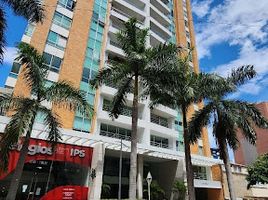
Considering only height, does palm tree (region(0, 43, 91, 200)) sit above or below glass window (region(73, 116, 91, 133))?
below

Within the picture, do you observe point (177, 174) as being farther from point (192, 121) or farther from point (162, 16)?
point (162, 16)

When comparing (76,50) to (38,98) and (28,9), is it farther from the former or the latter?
(28,9)

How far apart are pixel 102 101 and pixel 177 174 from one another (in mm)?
12778

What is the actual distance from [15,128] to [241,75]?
1657 centimetres

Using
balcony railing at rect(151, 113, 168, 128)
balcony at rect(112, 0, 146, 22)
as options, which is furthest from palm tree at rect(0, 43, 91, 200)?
balcony at rect(112, 0, 146, 22)

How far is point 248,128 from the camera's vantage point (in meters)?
18.8

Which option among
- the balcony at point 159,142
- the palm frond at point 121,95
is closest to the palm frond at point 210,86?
the palm frond at point 121,95

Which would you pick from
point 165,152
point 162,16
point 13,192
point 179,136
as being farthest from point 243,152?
point 13,192

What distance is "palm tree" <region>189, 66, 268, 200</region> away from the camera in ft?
61.8

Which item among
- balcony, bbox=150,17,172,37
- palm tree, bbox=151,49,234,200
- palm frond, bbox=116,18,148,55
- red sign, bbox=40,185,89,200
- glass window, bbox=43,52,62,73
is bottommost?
red sign, bbox=40,185,89,200

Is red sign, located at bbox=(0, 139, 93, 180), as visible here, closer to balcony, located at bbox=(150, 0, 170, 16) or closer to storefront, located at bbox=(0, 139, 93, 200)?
storefront, located at bbox=(0, 139, 93, 200)

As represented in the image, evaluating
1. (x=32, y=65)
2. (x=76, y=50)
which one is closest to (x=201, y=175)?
(x=76, y=50)

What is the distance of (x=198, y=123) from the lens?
20.2 metres

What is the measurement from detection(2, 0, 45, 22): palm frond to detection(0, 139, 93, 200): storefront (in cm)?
904
